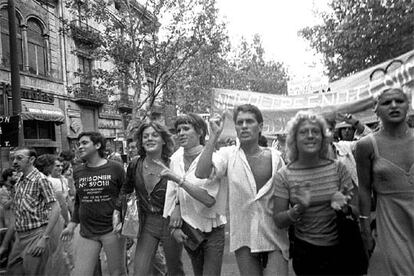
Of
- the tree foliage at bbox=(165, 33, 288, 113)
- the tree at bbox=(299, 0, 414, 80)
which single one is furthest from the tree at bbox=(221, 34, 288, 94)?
the tree at bbox=(299, 0, 414, 80)

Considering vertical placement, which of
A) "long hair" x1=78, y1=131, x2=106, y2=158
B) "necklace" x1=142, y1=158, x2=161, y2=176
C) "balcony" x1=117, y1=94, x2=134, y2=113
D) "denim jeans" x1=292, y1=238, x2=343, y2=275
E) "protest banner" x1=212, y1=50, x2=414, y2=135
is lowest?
"denim jeans" x1=292, y1=238, x2=343, y2=275

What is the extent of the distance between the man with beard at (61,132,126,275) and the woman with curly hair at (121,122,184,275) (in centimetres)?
17

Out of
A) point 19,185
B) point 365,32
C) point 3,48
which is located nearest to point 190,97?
point 3,48

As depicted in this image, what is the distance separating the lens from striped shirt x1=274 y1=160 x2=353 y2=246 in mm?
2641

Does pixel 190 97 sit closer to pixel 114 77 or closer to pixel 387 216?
pixel 114 77

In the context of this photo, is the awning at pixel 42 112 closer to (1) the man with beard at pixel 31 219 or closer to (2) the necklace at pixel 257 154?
(1) the man with beard at pixel 31 219

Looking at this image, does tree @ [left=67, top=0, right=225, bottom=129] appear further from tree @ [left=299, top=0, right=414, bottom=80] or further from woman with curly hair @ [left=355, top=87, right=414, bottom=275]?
woman with curly hair @ [left=355, top=87, right=414, bottom=275]

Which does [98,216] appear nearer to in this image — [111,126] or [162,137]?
[162,137]

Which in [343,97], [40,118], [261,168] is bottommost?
[261,168]

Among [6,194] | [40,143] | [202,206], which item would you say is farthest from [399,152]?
[40,143]

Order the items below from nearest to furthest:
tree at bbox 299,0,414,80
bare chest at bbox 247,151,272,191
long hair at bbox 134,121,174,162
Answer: bare chest at bbox 247,151,272,191, long hair at bbox 134,121,174,162, tree at bbox 299,0,414,80

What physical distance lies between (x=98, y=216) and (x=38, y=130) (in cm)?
1629

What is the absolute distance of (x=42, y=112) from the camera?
18625 millimetres

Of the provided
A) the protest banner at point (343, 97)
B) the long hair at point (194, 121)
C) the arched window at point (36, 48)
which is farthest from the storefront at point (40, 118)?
the long hair at point (194, 121)
